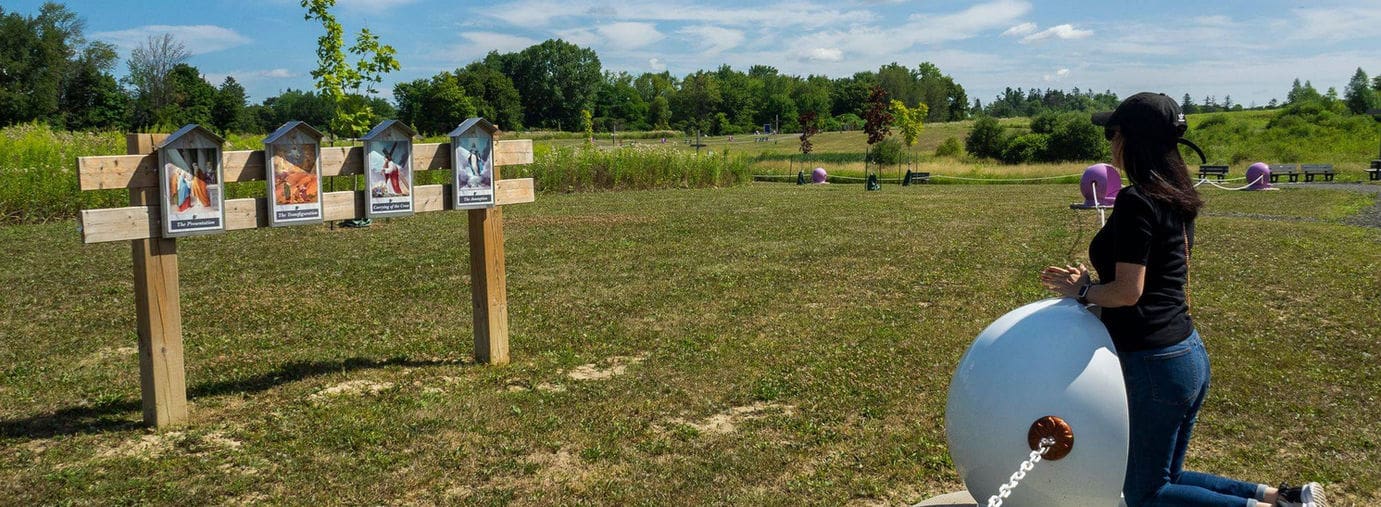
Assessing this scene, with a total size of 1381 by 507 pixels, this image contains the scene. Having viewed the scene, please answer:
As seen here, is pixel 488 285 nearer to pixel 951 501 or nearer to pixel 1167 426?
pixel 951 501

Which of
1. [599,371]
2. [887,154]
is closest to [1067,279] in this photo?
[599,371]

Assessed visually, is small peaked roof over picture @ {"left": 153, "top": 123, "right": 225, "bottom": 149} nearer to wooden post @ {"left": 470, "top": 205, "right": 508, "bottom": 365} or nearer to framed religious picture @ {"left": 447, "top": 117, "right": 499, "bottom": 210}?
framed religious picture @ {"left": 447, "top": 117, "right": 499, "bottom": 210}

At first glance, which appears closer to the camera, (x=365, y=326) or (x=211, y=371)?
(x=211, y=371)

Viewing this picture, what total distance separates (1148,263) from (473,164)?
5.04 m

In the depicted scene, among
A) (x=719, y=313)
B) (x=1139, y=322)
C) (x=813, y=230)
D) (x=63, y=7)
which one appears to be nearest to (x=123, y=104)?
(x=63, y=7)

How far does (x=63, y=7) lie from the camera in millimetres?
75938

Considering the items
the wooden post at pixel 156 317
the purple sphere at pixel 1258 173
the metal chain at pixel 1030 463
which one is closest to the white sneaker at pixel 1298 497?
A: the metal chain at pixel 1030 463

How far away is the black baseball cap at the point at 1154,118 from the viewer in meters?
3.48

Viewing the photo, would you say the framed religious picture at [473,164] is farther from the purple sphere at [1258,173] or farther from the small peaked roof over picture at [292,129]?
the purple sphere at [1258,173]

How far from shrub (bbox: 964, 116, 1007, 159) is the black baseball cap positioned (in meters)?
68.6

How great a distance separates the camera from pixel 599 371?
25.1 feet

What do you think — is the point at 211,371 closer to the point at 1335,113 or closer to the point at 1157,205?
the point at 1157,205

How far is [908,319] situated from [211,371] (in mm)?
6144

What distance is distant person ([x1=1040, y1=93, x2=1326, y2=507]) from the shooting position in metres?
3.43
